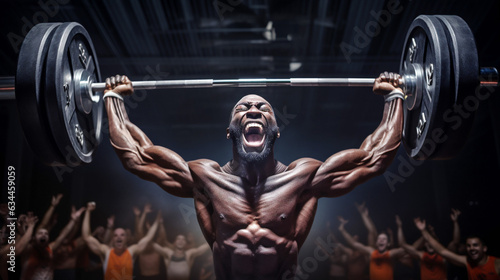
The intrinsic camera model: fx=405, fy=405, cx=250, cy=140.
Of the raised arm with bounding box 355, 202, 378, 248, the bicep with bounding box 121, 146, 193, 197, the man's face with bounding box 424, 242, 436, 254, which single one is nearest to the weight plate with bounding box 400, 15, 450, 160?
the bicep with bounding box 121, 146, 193, 197

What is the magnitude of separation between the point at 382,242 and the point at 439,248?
51 cm

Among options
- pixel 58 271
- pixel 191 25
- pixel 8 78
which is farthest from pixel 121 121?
pixel 58 271

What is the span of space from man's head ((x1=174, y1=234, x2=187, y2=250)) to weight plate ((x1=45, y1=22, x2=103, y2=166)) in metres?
1.88

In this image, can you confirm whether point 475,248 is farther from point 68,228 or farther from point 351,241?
point 68,228

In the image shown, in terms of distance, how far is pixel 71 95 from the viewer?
209 centimetres

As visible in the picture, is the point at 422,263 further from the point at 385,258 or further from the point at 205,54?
the point at 205,54

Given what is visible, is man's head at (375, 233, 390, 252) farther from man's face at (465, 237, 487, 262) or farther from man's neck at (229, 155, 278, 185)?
man's neck at (229, 155, 278, 185)

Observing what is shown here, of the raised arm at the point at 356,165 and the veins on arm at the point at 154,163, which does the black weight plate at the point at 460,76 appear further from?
the veins on arm at the point at 154,163

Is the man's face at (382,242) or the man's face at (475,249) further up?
the man's face at (382,242)

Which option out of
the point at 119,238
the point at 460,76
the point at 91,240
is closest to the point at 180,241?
the point at 119,238

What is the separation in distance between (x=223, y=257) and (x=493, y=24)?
2.70 metres

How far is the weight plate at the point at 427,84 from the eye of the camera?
5.95 feet

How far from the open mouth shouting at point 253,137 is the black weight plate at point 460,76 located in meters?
0.85

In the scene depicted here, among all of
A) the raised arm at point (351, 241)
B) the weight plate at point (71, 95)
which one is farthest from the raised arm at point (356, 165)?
the raised arm at point (351, 241)
